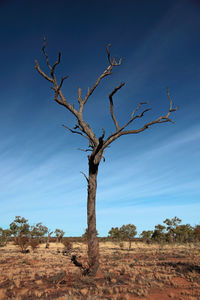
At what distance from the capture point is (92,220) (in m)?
8.97

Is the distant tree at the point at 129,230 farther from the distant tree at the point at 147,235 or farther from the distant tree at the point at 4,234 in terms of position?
the distant tree at the point at 4,234

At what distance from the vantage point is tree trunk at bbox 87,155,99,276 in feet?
28.0

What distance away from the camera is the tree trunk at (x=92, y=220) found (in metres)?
8.53

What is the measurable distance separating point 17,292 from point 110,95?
864 centimetres

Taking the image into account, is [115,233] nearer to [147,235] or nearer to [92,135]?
[147,235]

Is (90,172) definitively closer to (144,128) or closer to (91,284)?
(144,128)

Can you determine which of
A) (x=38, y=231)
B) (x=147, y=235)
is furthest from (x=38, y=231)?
(x=147, y=235)

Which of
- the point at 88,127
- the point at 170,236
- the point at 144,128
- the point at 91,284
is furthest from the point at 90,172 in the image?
the point at 170,236

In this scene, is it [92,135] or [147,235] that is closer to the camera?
[92,135]

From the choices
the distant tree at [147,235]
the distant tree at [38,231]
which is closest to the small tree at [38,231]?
the distant tree at [38,231]

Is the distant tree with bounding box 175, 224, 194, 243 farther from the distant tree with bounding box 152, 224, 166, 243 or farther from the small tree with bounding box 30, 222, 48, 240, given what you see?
the small tree with bounding box 30, 222, 48, 240

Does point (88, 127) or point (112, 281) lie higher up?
point (88, 127)

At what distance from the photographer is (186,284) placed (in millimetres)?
8141

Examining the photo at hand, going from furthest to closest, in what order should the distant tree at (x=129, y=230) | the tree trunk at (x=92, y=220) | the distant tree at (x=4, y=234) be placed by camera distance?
the distant tree at (x=4, y=234), the distant tree at (x=129, y=230), the tree trunk at (x=92, y=220)
